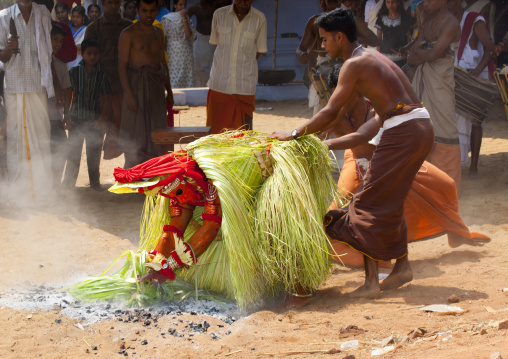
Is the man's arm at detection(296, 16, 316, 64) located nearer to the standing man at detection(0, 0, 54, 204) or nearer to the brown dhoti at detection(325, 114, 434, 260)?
the standing man at detection(0, 0, 54, 204)

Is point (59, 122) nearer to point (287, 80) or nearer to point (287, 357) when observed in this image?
point (287, 357)

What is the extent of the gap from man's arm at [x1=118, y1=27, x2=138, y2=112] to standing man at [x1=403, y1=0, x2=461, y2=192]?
3.24 metres

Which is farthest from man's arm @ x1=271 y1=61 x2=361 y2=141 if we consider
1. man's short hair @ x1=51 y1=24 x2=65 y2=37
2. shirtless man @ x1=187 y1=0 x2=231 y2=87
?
shirtless man @ x1=187 y1=0 x2=231 y2=87

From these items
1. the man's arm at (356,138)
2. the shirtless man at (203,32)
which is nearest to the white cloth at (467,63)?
the man's arm at (356,138)

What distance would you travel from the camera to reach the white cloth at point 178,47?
38.2 ft

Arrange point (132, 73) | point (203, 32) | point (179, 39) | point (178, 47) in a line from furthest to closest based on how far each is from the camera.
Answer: point (203, 32), point (178, 47), point (179, 39), point (132, 73)

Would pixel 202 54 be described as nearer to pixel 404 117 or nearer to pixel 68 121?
pixel 68 121

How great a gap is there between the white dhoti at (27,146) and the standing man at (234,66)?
191 centimetres

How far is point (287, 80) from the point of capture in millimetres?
13320

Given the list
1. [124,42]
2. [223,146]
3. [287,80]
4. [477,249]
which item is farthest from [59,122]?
[287,80]

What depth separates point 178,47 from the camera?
1188 centimetres

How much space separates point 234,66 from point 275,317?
4.18 meters

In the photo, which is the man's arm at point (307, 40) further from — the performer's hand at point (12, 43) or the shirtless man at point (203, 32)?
the shirtless man at point (203, 32)

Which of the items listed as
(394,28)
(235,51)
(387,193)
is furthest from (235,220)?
(394,28)
